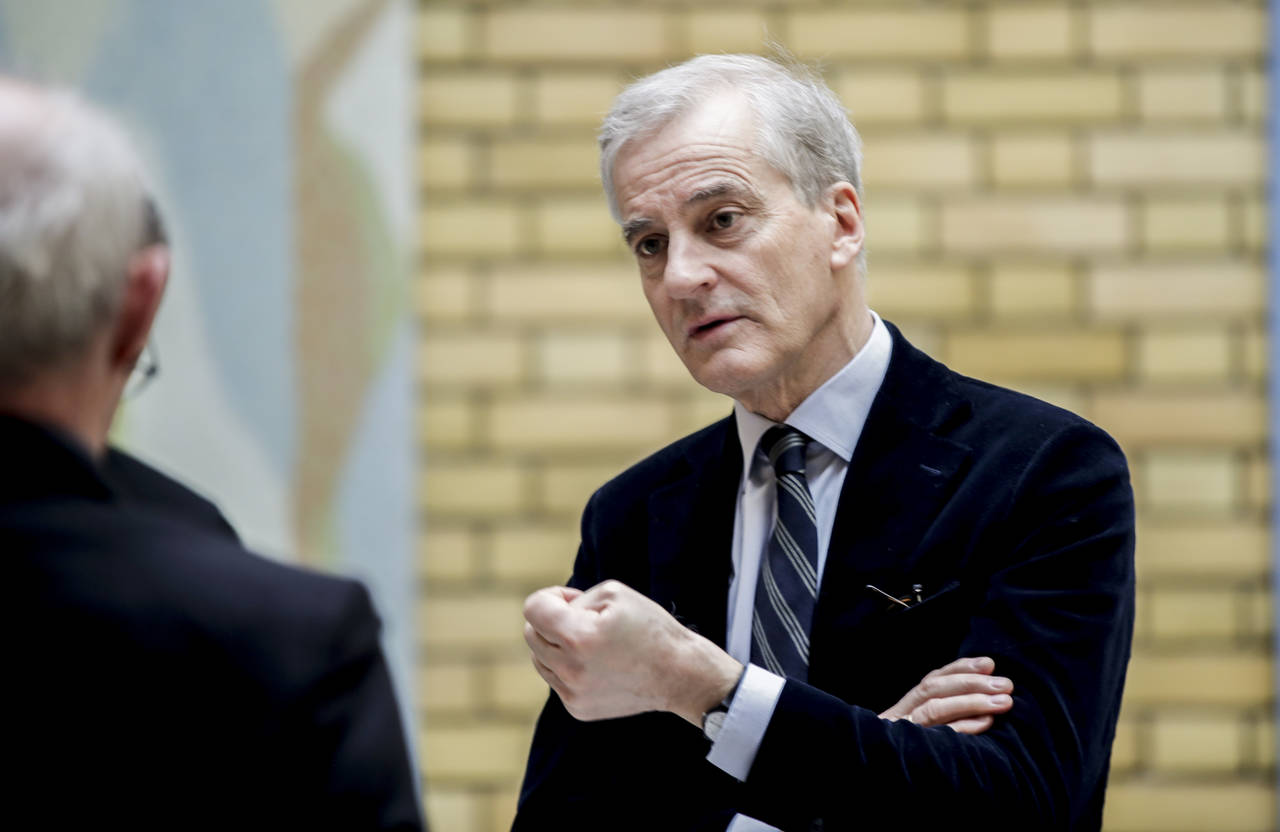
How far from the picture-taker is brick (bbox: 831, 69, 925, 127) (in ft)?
12.6

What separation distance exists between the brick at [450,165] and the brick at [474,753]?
1389mm

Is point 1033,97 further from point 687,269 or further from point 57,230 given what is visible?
point 57,230

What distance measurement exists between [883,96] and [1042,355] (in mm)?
767

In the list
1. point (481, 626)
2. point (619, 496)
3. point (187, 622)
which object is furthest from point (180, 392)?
point (187, 622)

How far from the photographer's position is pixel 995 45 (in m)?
3.83

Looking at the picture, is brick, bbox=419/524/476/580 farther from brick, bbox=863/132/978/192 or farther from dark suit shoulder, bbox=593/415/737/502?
dark suit shoulder, bbox=593/415/737/502

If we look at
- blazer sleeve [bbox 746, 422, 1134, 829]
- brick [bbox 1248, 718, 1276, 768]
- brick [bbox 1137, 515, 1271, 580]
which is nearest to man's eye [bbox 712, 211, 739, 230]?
blazer sleeve [bbox 746, 422, 1134, 829]

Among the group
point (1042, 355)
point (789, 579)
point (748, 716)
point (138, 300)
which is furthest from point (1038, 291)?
point (138, 300)

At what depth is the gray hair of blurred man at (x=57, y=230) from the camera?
3.90 feet

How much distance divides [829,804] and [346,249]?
2.41 m

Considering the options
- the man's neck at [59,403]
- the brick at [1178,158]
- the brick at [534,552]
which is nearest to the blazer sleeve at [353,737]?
the man's neck at [59,403]

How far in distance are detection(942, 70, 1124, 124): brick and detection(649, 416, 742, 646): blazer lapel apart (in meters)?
1.82

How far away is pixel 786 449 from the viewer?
2168 millimetres

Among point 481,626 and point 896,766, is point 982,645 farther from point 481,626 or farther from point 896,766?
point 481,626
